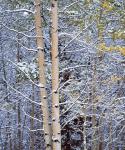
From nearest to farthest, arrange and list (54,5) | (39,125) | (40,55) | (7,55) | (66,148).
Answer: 1. (54,5)
2. (40,55)
3. (66,148)
4. (7,55)
5. (39,125)

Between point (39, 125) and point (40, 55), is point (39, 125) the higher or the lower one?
the lower one

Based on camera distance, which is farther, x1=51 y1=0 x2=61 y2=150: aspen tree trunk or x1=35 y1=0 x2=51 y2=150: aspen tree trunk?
x1=35 y1=0 x2=51 y2=150: aspen tree trunk

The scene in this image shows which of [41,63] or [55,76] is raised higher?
[41,63]

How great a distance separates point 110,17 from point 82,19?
11.0 feet

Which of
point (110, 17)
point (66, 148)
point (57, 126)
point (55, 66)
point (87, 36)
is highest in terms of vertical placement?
point (110, 17)

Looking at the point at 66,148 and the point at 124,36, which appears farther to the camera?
the point at 66,148

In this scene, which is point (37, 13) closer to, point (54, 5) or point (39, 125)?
point (54, 5)

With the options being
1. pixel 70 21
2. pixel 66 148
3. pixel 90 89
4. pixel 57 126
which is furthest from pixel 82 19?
pixel 66 148

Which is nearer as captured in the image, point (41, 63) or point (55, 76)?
point (55, 76)

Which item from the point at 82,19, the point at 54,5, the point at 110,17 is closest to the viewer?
the point at 54,5

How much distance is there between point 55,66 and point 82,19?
581cm

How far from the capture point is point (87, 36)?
12.3 meters

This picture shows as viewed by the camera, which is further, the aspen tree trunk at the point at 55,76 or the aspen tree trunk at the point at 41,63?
the aspen tree trunk at the point at 41,63

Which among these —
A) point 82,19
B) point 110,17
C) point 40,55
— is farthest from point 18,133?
point 40,55
